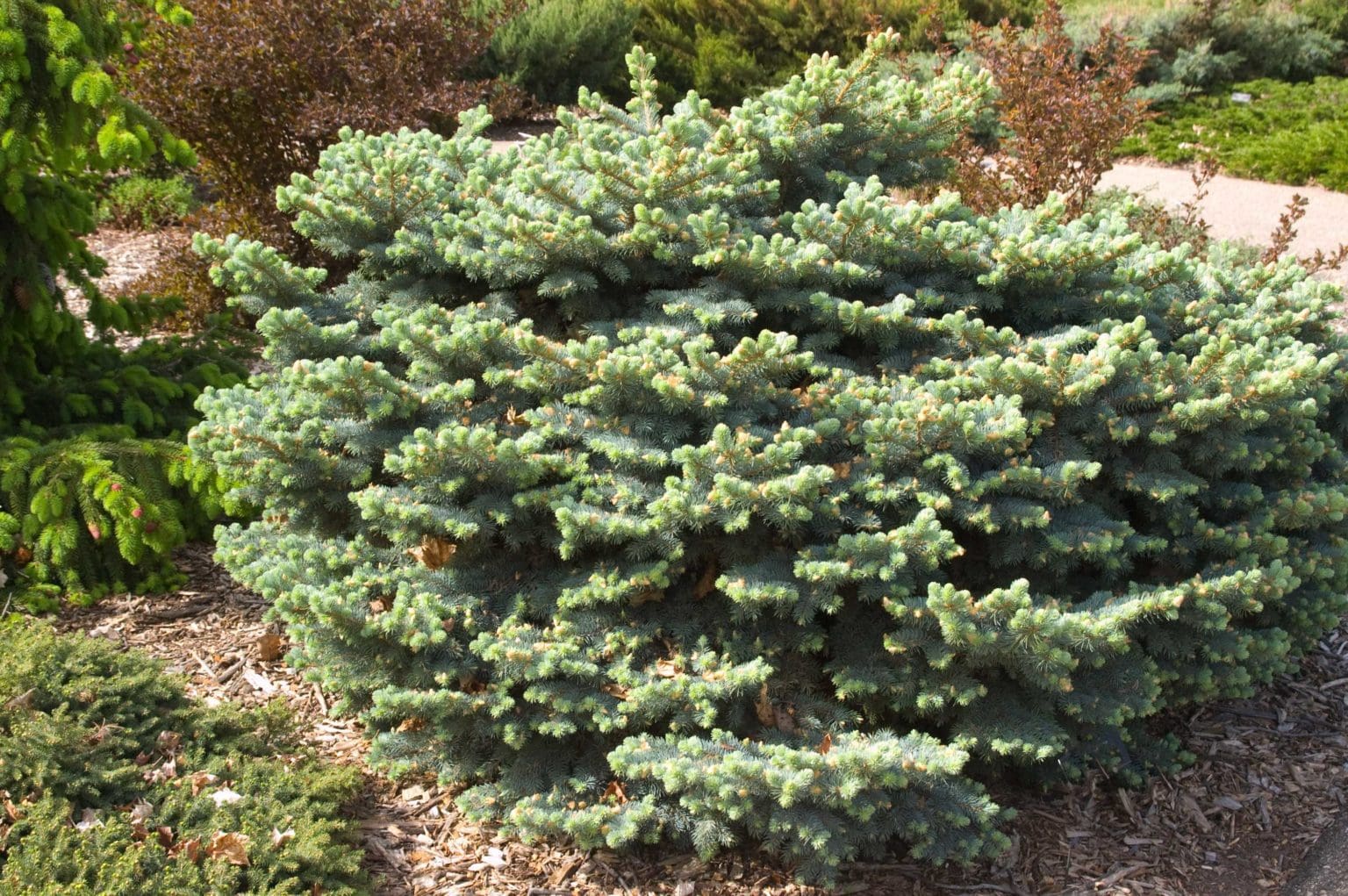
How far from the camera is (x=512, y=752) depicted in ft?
9.35

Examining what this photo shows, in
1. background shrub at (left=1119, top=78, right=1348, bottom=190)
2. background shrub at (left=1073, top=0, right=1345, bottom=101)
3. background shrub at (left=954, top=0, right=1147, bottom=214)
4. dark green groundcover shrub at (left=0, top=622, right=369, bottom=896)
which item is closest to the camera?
dark green groundcover shrub at (left=0, top=622, right=369, bottom=896)

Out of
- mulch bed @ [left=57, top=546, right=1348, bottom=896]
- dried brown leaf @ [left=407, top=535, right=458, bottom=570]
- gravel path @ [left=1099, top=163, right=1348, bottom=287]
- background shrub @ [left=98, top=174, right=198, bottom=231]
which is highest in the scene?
background shrub @ [left=98, top=174, right=198, bottom=231]

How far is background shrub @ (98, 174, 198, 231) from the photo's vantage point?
7.60 m

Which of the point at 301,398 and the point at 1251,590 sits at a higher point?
the point at 301,398

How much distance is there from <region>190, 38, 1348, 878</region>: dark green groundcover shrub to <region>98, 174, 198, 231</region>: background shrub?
515cm

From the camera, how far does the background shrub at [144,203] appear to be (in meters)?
7.60

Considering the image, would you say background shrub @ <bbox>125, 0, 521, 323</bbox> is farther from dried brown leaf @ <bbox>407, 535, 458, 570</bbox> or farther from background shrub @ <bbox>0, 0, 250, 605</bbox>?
dried brown leaf @ <bbox>407, 535, 458, 570</bbox>

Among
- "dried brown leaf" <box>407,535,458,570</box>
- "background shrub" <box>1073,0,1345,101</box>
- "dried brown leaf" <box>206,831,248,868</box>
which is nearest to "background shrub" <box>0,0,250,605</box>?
"dried brown leaf" <box>407,535,458,570</box>

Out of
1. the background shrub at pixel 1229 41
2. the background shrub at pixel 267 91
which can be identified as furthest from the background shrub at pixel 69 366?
the background shrub at pixel 1229 41

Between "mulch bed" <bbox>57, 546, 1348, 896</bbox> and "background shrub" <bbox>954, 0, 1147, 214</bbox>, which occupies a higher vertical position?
"background shrub" <bbox>954, 0, 1147, 214</bbox>

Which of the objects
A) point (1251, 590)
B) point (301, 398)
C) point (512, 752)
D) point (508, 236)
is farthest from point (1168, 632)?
point (301, 398)

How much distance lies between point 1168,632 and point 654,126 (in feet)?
6.95

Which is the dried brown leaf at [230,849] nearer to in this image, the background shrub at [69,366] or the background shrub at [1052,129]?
the background shrub at [69,366]

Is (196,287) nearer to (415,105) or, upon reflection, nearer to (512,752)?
(415,105)
